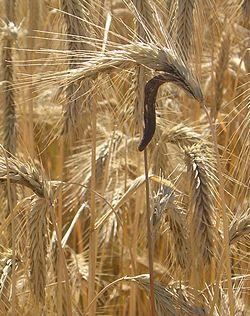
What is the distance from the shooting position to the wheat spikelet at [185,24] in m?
1.70

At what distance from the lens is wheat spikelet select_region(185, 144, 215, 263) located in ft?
5.07

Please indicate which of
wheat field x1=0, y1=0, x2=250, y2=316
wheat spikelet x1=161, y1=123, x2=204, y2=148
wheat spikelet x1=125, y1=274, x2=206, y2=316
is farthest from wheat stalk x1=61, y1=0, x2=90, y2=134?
wheat spikelet x1=125, y1=274, x2=206, y2=316

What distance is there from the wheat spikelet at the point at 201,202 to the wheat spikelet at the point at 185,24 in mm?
251

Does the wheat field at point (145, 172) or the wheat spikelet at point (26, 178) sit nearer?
the wheat field at point (145, 172)

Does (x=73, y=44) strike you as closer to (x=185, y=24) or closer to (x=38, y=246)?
(x=185, y=24)

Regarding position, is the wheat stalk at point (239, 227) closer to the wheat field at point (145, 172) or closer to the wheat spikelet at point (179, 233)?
the wheat field at point (145, 172)

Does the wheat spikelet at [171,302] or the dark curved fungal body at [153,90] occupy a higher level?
the dark curved fungal body at [153,90]

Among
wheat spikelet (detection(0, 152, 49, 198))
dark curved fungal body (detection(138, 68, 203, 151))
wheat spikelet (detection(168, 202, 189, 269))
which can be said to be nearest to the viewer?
dark curved fungal body (detection(138, 68, 203, 151))

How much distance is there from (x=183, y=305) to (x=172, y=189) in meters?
0.26

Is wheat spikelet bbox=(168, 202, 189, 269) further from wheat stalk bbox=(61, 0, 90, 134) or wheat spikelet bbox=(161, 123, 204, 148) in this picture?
wheat stalk bbox=(61, 0, 90, 134)

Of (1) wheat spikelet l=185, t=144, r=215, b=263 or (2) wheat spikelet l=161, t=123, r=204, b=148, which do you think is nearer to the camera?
(1) wheat spikelet l=185, t=144, r=215, b=263

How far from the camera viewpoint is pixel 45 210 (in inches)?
60.9

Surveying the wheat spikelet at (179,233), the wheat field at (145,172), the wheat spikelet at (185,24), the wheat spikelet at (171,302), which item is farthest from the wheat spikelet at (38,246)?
the wheat spikelet at (185,24)

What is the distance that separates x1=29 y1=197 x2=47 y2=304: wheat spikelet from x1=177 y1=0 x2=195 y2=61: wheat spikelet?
471 mm
